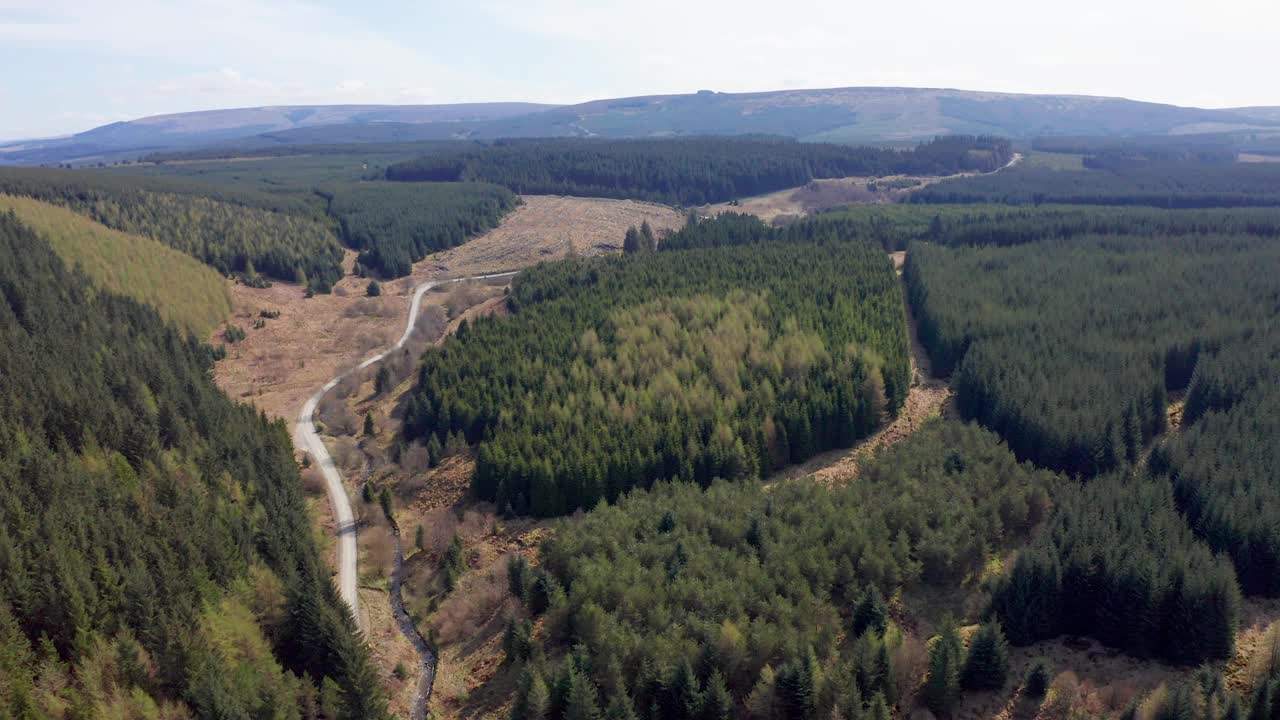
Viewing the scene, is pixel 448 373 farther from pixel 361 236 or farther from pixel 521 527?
pixel 361 236

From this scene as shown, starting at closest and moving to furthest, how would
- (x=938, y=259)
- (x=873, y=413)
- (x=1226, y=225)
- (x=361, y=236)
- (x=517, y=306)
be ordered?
(x=873, y=413), (x=517, y=306), (x=938, y=259), (x=1226, y=225), (x=361, y=236)

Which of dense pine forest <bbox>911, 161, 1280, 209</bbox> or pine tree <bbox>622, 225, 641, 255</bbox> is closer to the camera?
pine tree <bbox>622, 225, 641, 255</bbox>

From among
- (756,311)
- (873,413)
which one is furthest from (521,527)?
(756,311)

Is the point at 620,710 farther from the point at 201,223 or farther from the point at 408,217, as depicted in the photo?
the point at 408,217

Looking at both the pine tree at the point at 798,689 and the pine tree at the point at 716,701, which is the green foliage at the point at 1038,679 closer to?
the pine tree at the point at 798,689

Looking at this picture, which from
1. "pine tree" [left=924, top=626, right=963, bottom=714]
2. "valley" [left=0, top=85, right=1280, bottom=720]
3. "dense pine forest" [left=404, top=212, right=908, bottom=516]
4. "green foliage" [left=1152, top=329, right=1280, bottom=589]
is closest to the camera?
"pine tree" [left=924, top=626, right=963, bottom=714]

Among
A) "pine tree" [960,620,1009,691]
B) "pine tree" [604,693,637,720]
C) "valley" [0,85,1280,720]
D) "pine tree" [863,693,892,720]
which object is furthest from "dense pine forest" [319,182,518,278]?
"pine tree" [863,693,892,720]

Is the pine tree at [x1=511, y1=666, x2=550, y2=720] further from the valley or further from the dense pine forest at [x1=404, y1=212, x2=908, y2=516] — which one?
the dense pine forest at [x1=404, y1=212, x2=908, y2=516]
